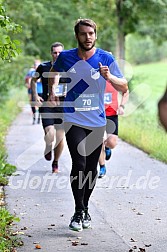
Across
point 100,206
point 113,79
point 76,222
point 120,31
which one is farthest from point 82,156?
point 120,31

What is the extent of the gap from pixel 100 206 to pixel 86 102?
2011 millimetres

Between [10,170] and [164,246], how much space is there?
176 inches

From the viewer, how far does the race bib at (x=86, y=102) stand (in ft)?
22.8

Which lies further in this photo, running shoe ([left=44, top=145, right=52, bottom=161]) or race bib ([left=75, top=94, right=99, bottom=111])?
running shoe ([left=44, top=145, right=52, bottom=161])

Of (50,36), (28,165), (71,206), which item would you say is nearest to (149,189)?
(71,206)

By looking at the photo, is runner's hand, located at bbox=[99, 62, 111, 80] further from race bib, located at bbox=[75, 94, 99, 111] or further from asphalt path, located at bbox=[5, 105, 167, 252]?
asphalt path, located at bbox=[5, 105, 167, 252]

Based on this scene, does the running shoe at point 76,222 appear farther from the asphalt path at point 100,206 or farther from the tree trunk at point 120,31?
the tree trunk at point 120,31

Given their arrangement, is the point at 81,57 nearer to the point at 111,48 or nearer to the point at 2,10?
the point at 2,10

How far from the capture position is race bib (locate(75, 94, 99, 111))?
6.96 metres

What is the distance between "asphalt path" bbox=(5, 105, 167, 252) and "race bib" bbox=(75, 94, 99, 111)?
1.27m

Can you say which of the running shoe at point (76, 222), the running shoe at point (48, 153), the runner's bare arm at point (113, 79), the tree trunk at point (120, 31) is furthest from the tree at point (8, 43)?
the tree trunk at point (120, 31)

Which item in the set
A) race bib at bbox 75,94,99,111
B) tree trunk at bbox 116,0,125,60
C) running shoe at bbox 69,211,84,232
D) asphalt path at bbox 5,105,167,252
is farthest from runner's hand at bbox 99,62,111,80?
tree trunk at bbox 116,0,125,60

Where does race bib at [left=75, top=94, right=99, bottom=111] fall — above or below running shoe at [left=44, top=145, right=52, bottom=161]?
above

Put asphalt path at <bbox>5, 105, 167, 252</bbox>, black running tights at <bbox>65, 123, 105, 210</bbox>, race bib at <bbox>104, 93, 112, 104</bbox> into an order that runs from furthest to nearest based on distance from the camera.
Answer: race bib at <bbox>104, 93, 112, 104</bbox> < black running tights at <bbox>65, 123, 105, 210</bbox> < asphalt path at <bbox>5, 105, 167, 252</bbox>
